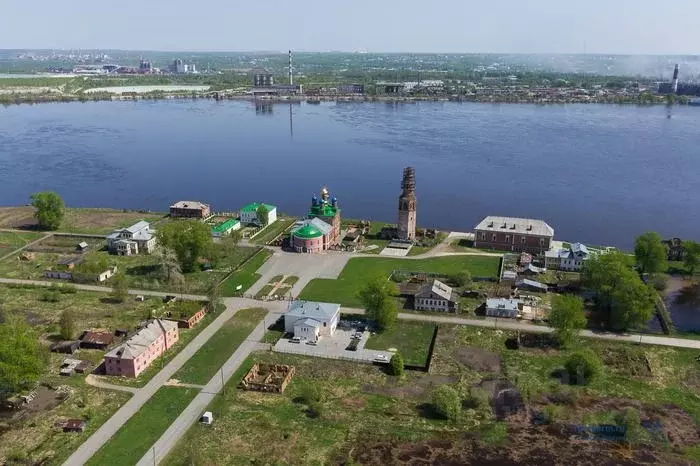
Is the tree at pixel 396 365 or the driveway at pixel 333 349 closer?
the tree at pixel 396 365

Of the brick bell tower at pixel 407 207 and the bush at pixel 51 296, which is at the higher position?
Answer: the brick bell tower at pixel 407 207

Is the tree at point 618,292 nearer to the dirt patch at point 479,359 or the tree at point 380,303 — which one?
the dirt patch at point 479,359

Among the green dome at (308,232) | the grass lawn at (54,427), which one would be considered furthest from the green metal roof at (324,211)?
the grass lawn at (54,427)

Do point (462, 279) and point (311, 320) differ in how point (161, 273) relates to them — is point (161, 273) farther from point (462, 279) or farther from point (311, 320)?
point (462, 279)

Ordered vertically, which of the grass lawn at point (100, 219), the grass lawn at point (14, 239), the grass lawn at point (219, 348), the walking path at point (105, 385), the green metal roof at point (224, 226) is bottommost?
the walking path at point (105, 385)

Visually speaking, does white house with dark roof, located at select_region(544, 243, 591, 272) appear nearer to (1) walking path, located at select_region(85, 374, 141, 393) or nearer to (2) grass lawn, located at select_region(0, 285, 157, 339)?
(2) grass lawn, located at select_region(0, 285, 157, 339)
